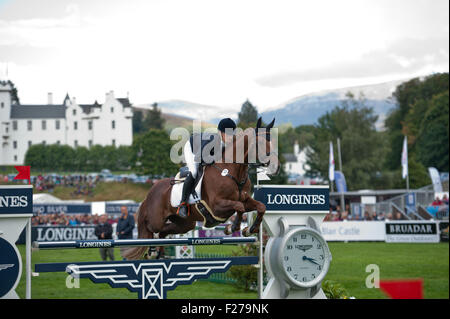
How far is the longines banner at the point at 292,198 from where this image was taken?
6113 millimetres

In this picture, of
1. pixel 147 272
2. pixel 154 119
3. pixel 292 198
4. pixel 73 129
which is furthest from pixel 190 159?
pixel 154 119

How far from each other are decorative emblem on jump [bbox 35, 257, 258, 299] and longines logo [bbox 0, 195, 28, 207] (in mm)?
600

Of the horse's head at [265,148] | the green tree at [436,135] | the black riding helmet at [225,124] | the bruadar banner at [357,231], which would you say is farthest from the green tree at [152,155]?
the horse's head at [265,148]

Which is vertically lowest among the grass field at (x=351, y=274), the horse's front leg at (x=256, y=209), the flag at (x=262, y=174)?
the grass field at (x=351, y=274)

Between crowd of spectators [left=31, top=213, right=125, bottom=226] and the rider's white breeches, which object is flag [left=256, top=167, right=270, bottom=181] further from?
crowd of spectators [left=31, top=213, right=125, bottom=226]

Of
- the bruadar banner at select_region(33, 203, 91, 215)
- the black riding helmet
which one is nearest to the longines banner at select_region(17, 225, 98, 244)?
the bruadar banner at select_region(33, 203, 91, 215)

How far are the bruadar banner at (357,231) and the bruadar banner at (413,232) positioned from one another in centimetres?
52

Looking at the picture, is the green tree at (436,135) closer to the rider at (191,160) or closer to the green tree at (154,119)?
the green tree at (154,119)

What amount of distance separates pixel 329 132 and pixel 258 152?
182 feet

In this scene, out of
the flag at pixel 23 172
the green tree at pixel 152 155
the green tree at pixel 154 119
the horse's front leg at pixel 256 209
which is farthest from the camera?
the green tree at pixel 154 119

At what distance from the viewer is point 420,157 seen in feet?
198

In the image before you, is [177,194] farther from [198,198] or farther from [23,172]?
[23,172]

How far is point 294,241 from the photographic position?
5.96 metres
